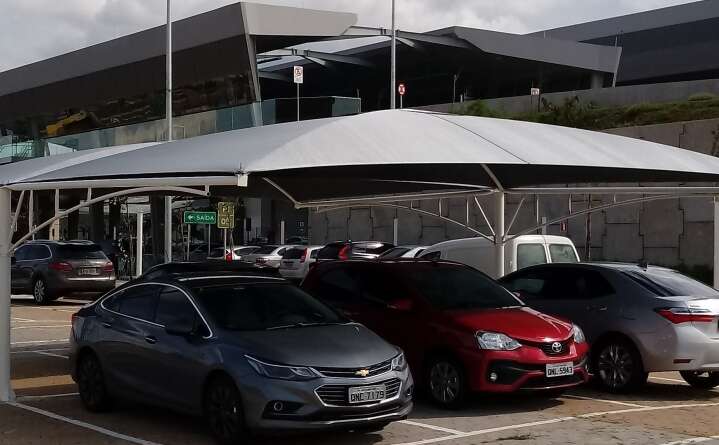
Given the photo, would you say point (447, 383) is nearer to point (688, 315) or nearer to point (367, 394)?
point (367, 394)

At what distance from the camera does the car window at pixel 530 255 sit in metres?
18.5

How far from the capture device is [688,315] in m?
10.9

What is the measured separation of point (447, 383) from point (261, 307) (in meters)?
2.39

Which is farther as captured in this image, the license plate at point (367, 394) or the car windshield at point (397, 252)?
the car windshield at point (397, 252)

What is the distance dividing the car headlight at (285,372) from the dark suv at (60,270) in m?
18.5

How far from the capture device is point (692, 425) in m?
9.63

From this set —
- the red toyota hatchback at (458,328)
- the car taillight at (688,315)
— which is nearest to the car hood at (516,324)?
the red toyota hatchback at (458,328)

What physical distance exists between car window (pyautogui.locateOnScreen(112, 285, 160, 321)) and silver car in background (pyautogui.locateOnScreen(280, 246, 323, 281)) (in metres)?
23.4

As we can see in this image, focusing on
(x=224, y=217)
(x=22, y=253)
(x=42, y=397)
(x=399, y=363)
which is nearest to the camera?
(x=399, y=363)

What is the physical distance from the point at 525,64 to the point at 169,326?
48.2 meters

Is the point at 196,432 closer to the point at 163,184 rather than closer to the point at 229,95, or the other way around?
the point at 163,184

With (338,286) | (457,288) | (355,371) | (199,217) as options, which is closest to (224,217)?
(199,217)

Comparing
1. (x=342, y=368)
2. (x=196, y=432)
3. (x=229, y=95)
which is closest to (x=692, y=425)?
(x=342, y=368)

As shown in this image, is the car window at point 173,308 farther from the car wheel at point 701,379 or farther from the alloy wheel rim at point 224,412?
the car wheel at point 701,379
